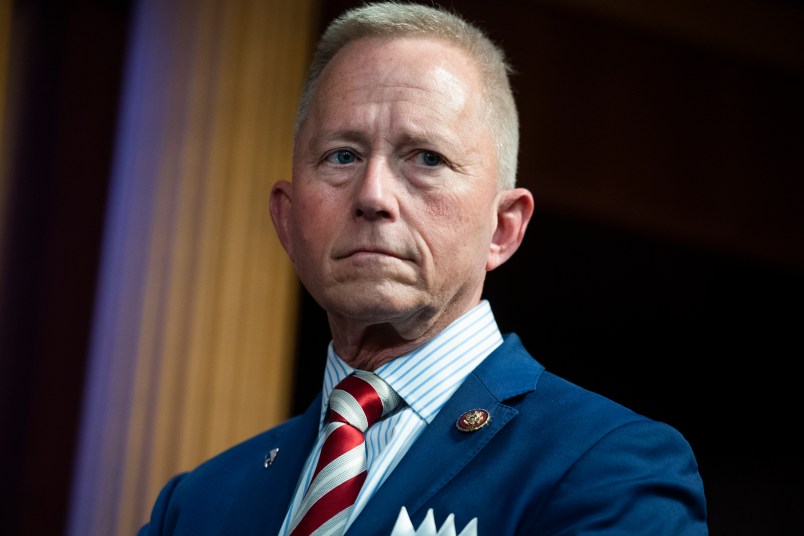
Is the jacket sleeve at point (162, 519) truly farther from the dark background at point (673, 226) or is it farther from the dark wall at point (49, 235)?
the dark background at point (673, 226)

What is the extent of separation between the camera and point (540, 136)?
5.02 meters

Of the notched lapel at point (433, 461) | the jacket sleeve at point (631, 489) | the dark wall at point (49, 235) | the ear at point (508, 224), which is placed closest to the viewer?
the jacket sleeve at point (631, 489)

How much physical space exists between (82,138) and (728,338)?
131 inches

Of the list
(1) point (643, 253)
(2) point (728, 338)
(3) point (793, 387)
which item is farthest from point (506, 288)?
(3) point (793, 387)

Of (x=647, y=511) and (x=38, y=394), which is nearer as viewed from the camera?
(x=647, y=511)

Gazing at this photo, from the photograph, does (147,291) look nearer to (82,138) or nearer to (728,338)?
(82,138)

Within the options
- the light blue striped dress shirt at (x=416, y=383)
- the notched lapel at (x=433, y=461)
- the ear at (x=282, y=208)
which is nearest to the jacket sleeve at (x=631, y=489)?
the notched lapel at (x=433, y=461)

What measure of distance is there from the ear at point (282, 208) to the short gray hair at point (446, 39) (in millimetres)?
108

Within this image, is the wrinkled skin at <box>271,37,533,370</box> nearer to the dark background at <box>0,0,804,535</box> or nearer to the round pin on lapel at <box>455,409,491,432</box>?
the round pin on lapel at <box>455,409,491,432</box>

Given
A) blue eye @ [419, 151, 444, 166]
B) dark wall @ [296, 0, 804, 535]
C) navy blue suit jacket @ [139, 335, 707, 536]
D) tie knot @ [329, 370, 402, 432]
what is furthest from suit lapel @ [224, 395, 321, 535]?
dark wall @ [296, 0, 804, 535]

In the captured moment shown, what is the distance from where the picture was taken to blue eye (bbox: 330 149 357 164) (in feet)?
5.74

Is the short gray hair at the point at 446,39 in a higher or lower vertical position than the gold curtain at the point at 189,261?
higher

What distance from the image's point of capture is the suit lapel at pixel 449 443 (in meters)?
1.53

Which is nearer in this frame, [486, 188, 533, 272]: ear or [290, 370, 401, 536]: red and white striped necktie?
[290, 370, 401, 536]: red and white striped necktie
